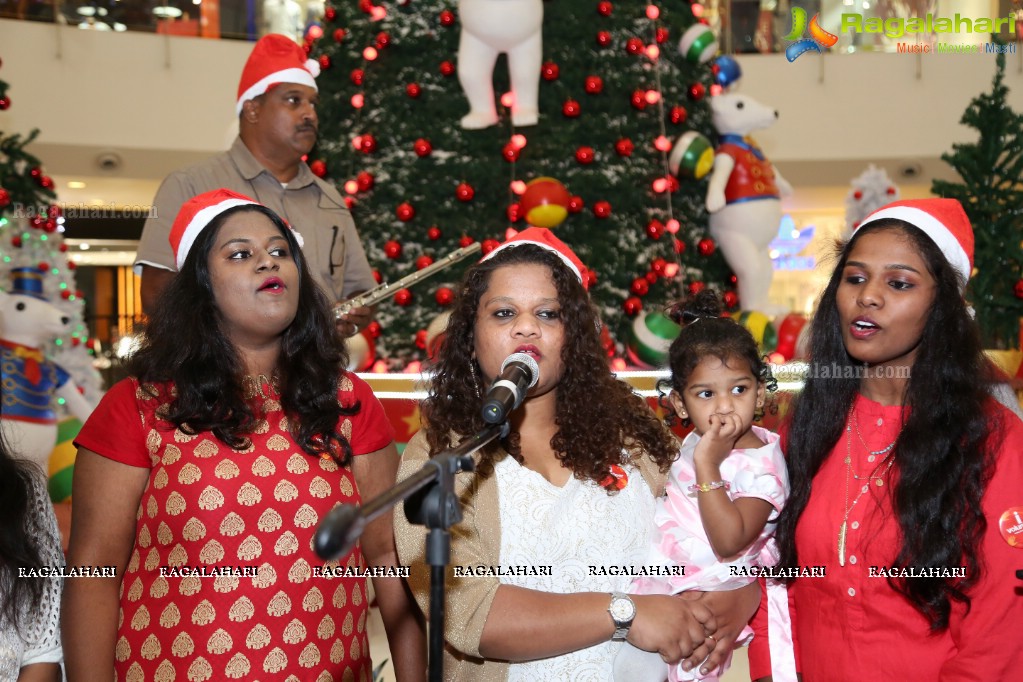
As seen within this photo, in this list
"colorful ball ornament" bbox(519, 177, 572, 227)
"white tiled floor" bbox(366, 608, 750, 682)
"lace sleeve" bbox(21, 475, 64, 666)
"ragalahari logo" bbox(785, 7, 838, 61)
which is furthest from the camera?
"ragalahari logo" bbox(785, 7, 838, 61)

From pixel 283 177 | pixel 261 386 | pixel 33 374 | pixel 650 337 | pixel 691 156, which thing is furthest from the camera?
pixel 33 374

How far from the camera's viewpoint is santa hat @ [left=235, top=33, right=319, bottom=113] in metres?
4.12

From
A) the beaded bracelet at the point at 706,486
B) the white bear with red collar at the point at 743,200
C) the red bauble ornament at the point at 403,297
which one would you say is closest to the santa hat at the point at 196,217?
the beaded bracelet at the point at 706,486

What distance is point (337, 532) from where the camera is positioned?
1226 millimetres

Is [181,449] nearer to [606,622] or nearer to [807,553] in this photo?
[606,622]

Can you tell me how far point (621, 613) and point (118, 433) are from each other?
1111 mm

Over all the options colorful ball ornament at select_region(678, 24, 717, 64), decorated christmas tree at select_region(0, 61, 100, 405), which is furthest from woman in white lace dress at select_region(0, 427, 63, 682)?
decorated christmas tree at select_region(0, 61, 100, 405)

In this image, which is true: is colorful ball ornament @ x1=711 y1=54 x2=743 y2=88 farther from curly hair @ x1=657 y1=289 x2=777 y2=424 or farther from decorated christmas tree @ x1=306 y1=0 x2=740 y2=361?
curly hair @ x1=657 y1=289 x2=777 y2=424

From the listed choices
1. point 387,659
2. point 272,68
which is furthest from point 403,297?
point 387,659

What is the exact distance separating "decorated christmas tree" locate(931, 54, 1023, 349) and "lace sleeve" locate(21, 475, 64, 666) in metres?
5.08

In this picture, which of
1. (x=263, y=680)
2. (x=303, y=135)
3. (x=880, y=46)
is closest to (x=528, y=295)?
(x=263, y=680)

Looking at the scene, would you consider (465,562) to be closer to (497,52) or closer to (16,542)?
(16,542)

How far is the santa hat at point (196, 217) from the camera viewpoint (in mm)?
2389

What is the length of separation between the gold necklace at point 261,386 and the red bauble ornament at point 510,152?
3456mm
